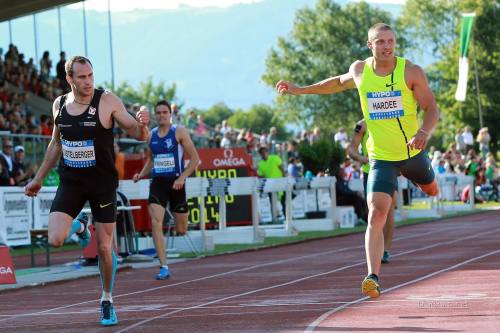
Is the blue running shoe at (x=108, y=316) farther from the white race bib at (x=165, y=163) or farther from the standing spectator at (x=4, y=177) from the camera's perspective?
the standing spectator at (x=4, y=177)

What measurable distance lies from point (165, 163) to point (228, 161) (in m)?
10.0

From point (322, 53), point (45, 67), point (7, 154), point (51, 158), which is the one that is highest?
point (322, 53)

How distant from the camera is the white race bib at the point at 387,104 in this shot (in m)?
11.0

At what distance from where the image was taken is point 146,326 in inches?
408

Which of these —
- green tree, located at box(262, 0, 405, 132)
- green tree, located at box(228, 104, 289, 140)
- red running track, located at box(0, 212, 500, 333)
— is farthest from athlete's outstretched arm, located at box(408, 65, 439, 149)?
green tree, located at box(228, 104, 289, 140)

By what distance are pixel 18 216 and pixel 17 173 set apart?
3684mm

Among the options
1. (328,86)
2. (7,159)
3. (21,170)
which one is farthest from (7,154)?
(328,86)

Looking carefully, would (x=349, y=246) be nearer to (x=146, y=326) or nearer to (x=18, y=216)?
(x=18, y=216)

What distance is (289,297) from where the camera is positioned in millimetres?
12320

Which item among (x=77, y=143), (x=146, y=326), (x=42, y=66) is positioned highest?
(x=42, y=66)

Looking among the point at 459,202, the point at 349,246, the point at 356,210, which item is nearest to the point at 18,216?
the point at 349,246

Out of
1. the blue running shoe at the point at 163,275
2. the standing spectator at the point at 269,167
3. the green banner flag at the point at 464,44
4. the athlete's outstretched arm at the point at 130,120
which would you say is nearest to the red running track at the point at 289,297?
the blue running shoe at the point at 163,275

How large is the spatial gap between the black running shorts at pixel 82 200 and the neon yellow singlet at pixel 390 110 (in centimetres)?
231

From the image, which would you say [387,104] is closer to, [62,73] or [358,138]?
[358,138]
